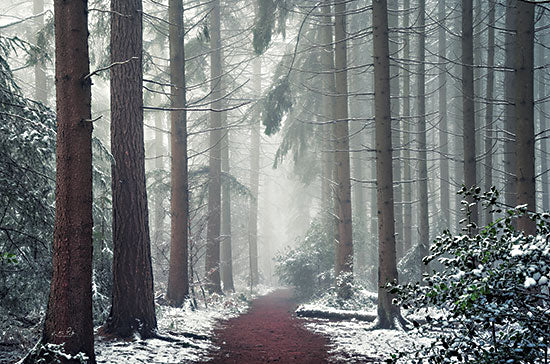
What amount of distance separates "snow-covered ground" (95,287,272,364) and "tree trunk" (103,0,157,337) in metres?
0.46

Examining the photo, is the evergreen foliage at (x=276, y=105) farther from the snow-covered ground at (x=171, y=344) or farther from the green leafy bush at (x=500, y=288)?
the green leafy bush at (x=500, y=288)

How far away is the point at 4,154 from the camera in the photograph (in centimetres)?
645

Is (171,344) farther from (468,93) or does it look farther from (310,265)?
(310,265)

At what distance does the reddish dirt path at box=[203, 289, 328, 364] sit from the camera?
7.21 m

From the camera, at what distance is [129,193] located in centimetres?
761

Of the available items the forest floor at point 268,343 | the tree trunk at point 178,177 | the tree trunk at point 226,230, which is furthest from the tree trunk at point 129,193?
the tree trunk at point 226,230

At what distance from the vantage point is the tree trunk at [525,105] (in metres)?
8.00

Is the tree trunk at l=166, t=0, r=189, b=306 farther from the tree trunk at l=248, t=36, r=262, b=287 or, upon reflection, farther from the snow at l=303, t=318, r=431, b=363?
the tree trunk at l=248, t=36, r=262, b=287

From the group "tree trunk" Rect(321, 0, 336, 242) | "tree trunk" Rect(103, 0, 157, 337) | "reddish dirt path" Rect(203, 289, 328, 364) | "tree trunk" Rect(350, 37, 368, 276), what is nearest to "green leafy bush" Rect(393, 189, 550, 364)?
"reddish dirt path" Rect(203, 289, 328, 364)

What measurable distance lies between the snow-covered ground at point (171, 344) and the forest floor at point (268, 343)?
0.30 meters

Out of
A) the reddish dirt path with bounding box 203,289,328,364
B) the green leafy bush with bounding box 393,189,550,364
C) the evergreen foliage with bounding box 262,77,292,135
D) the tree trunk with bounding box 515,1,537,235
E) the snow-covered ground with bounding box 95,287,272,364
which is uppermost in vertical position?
the evergreen foliage with bounding box 262,77,292,135

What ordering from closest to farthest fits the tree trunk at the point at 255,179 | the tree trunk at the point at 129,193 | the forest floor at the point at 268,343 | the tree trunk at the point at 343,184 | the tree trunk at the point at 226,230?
the forest floor at the point at 268,343, the tree trunk at the point at 129,193, the tree trunk at the point at 343,184, the tree trunk at the point at 226,230, the tree trunk at the point at 255,179

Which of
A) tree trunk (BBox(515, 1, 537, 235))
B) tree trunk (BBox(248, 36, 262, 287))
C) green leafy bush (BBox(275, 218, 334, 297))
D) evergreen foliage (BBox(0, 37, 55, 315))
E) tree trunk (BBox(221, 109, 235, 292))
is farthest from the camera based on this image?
tree trunk (BBox(248, 36, 262, 287))

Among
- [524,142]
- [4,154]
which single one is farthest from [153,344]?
[524,142]
